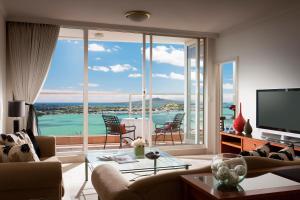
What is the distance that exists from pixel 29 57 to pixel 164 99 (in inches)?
132

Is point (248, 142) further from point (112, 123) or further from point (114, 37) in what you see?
point (114, 37)

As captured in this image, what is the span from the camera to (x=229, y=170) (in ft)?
4.87

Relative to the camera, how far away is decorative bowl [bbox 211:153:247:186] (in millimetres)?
1472

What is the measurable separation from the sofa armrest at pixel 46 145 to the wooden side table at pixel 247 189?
106 inches

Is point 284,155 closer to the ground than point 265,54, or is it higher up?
closer to the ground

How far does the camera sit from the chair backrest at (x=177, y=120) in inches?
262

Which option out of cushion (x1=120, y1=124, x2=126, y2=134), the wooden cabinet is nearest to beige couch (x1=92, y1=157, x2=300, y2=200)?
the wooden cabinet

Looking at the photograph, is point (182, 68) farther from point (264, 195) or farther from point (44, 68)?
point (264, 195)

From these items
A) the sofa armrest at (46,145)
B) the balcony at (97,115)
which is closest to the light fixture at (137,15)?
the sofa armrest at (46,145)

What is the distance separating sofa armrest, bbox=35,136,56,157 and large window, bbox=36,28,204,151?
157 cm

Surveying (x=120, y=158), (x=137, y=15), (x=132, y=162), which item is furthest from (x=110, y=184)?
(x=137, y=15)

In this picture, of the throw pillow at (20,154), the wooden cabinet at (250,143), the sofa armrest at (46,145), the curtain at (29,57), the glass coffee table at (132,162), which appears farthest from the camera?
the curtain at (29,57)

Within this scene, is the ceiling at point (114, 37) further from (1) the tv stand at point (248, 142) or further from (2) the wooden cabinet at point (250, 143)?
(2) the wooden cabinet at point (250, 143)

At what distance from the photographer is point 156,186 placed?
166 cm
